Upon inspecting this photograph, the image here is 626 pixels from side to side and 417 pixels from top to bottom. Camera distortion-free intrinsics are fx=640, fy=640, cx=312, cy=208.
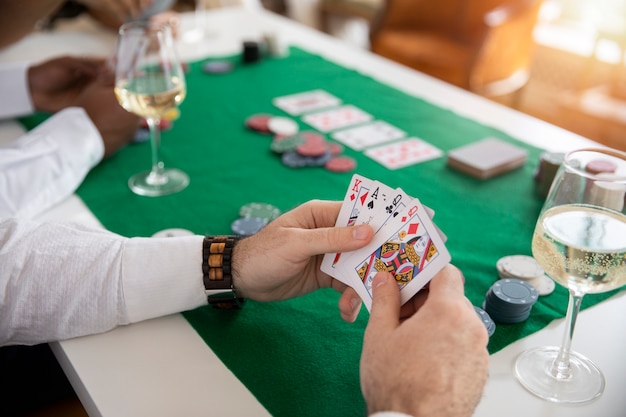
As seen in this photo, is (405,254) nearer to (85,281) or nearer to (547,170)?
(85,281)

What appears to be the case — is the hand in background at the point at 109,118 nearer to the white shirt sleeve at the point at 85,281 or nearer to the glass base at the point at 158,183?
the glass base at the point at 158,183

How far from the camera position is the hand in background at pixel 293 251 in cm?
92

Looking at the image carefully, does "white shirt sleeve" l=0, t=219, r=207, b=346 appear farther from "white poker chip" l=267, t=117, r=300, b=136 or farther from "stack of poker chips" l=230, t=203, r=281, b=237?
"white poker chip" l=267, t=117, r=300, b=136

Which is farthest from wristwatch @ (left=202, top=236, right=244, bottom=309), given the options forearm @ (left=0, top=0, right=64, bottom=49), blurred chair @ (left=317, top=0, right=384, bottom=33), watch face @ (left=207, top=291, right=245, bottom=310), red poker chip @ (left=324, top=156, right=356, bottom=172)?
blurred chair @ (left=317, top=0, right=384, bottom=33)

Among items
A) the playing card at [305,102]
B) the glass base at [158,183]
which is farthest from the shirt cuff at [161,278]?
the playing card at [305,102]

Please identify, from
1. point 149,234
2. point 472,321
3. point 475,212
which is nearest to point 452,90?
point 475,212

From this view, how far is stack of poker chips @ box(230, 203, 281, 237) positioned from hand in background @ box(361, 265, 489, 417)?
0.45 metres

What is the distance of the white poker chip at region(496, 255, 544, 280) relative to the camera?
108 centimetres

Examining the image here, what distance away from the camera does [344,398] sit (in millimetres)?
866

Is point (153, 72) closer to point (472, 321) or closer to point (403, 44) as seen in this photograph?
point (472, 321)

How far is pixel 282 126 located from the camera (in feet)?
5.43

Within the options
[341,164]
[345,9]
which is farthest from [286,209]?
[345,9]

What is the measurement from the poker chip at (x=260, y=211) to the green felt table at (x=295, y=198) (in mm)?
32

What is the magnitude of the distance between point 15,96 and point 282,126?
703mm
